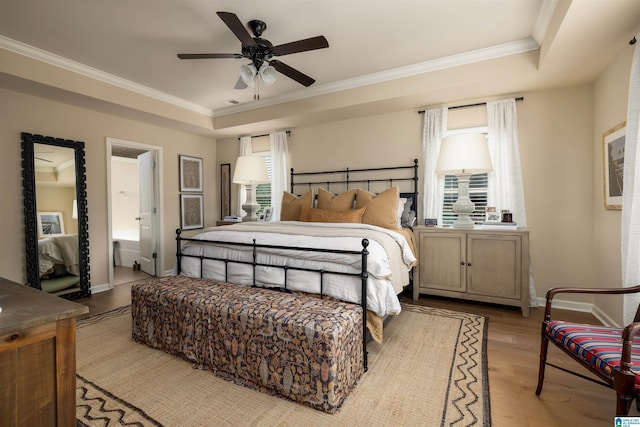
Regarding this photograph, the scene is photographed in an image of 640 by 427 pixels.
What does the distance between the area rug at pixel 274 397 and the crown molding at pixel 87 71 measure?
2903mm

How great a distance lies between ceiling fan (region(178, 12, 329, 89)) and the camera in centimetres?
227

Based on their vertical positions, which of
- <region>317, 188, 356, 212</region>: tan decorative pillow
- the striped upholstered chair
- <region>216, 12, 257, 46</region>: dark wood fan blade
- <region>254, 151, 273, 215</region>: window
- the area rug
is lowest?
the area rug

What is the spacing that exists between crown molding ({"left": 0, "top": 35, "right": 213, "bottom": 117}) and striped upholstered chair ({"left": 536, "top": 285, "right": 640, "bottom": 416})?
4985 millimetres

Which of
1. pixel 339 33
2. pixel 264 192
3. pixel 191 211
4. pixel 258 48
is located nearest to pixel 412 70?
pixel 339 33

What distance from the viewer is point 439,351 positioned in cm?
243

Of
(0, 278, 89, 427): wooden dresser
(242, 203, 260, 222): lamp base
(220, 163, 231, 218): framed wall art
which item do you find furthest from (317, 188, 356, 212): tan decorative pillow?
(0, 278, 89, 427): wooden dresser

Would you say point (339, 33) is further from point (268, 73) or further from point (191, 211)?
point (191, 211)

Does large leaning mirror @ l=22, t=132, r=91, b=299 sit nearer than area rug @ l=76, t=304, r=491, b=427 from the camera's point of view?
No

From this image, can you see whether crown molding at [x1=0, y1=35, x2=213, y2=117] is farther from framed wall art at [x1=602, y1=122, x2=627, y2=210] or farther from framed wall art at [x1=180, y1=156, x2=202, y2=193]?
framed wall art at [x1=602, y1=122, x2=627, y2=210]

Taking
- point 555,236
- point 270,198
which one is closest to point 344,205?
point 270,198

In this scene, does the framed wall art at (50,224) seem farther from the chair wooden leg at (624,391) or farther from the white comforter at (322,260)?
the chair wooden leg at (624,391)

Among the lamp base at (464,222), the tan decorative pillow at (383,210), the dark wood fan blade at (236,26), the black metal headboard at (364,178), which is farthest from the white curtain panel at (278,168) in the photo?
the lamp base at (464,222)

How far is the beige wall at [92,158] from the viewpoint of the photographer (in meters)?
3.38

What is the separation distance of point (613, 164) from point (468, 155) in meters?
1.20
